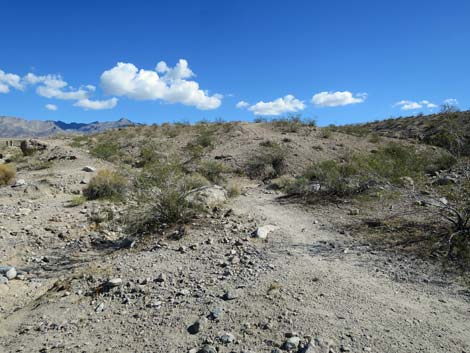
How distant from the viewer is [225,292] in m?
5.53

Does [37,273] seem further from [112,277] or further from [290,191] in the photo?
[290,191]

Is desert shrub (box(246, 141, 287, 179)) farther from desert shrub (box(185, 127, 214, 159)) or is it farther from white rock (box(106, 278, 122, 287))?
white rock (box(106, 278, 122, 287))

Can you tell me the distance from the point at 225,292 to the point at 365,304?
5.93 ft

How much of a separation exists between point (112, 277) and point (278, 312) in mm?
2805

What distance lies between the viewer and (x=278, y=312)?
194 inches

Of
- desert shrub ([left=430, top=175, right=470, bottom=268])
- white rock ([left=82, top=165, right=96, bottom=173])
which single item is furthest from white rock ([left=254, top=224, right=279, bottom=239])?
white rock ([left=82, top=165, right=96, bottom=173])

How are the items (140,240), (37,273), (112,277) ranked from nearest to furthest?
(112,277), (37,273), (140,240)

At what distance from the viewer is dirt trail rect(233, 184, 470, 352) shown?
4328 millimetres

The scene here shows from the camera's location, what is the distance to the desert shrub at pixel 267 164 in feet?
54.5

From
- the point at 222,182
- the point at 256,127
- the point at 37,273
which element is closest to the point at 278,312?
the point at 37,273

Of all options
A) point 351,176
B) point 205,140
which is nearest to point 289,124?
point 205,140

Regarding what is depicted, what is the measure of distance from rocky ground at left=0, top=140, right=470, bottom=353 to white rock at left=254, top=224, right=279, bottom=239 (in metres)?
0.03

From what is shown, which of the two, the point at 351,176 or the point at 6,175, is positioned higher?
the point at 351,176

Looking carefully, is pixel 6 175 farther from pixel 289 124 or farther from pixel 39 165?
pixel 289 124
